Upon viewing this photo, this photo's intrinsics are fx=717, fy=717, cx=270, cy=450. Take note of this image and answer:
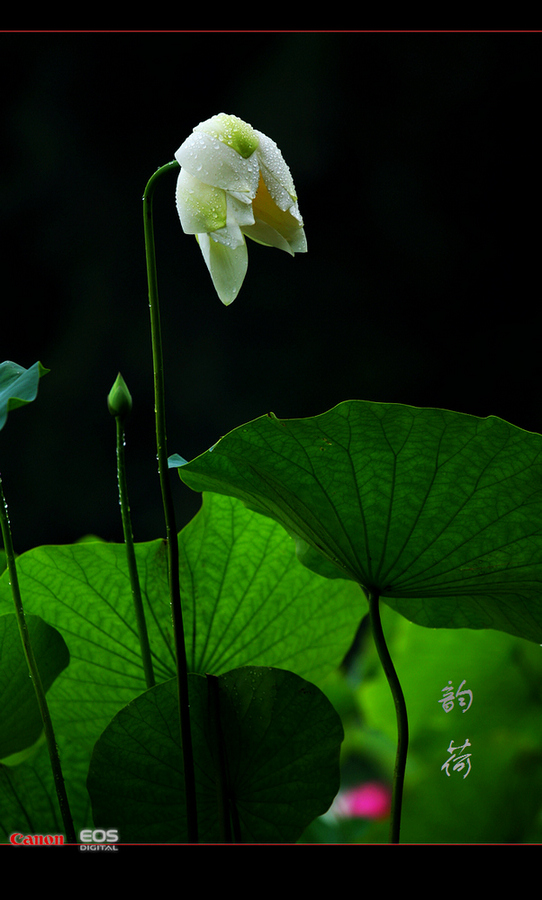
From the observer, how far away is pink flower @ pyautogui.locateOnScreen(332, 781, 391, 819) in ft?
2.65

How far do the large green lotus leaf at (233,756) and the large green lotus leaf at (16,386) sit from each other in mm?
121

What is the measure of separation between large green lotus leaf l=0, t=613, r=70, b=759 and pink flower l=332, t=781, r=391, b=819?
58 cm

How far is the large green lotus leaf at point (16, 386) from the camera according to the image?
0.80 ft

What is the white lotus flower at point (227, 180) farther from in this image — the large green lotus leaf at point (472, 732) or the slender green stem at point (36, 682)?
the large green lotus leaf at point (472, 732)

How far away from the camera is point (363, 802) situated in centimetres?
85

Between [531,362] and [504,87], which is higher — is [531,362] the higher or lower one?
the lower one

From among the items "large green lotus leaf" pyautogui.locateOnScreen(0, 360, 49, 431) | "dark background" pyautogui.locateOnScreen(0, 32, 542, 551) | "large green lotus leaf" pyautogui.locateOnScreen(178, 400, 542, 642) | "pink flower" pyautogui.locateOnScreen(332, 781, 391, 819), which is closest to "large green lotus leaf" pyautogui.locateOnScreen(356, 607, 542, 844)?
"pink flower" pyautogui.locateOnScreen(332, 781, 391, 819)

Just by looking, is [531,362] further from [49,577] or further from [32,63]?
[49,577]

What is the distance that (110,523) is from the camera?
2.22 metres

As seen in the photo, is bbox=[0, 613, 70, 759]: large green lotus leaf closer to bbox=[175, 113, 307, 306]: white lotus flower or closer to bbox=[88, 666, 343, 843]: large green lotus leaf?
bbox=[88, 666, 343, 843]: large green lotus leaf

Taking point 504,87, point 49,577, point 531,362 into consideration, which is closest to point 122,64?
point 504,87

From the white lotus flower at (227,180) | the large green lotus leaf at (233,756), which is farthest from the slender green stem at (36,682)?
the white lotus flower at (227,180)
